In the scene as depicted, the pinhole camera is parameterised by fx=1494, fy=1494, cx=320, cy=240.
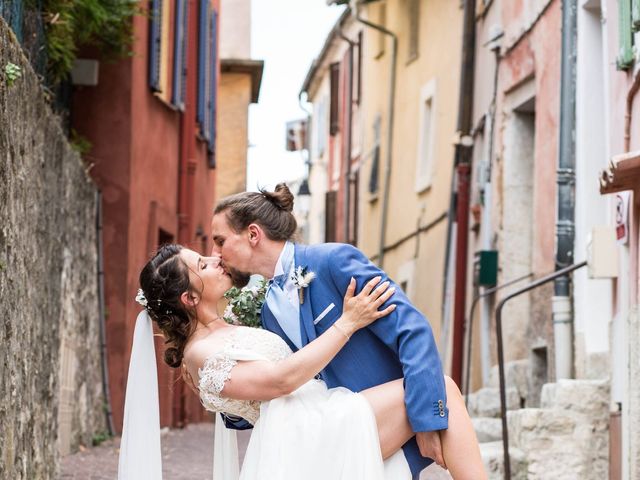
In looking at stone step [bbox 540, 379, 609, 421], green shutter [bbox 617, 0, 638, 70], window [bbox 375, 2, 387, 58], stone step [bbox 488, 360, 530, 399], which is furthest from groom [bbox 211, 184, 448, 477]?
window [bbox 375, 2, 387, 58]

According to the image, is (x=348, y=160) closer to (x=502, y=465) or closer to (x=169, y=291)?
(x=502, y=465)

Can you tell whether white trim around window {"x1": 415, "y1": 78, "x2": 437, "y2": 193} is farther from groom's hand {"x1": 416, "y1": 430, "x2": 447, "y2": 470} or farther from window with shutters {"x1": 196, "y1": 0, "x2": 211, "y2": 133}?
groom's hand {"x1": 416, "y1": 430, "x2": 447, "y2": 470}

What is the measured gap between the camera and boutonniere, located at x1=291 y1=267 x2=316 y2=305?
5.00 metres

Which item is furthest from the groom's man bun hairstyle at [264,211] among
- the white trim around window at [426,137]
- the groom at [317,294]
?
the white trim around window at [426,137]

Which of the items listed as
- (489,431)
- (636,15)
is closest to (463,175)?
(489,431)

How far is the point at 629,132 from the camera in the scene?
30.8 feet

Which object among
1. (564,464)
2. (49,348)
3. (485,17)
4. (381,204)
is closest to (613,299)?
(564,464)

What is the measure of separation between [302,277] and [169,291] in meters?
0.59

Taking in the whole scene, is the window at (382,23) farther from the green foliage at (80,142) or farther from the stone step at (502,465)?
the stone step at (502,465)

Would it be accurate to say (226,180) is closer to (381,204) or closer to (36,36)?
(381,204)

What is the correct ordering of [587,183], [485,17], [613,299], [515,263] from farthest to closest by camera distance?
[485,17] → [515,263] → [587,183] → [613,299]

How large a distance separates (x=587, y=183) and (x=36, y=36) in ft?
14.0

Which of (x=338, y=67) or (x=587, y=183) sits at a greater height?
(x=338, y=67)

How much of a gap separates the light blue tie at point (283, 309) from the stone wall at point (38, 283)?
2498 millimetres
